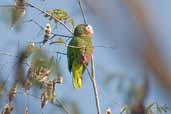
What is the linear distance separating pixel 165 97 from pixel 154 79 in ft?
0.13

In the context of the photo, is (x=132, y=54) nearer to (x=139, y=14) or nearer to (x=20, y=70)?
(x=139, y=14)

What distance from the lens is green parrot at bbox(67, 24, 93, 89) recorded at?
2447 mm

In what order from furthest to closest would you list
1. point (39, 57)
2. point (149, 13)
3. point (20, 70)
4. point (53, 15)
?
point (53, 15)
point (39, 57)
point (20, 70)
point (149, 13)

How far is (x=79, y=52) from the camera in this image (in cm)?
254

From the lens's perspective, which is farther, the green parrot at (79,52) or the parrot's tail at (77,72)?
the parrot's tail at (77,72)

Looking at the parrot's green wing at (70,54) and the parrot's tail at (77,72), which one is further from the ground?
the parrot's green wing at (70,54)

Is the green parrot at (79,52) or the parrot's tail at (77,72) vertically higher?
the green parrot at (79,52)

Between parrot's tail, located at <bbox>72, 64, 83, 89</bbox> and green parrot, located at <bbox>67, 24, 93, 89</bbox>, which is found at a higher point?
green parrot, located at <bbox>67, 24, 93, 89</bbox>

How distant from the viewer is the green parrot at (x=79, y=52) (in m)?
2.45

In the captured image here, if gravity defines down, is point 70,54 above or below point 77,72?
above

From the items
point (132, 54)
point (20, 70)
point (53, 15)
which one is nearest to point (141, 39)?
point (132, 54)

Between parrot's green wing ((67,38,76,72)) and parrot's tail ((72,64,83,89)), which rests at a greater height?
parrot's green wing ((67,38,76,72))

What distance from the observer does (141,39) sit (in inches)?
12.9

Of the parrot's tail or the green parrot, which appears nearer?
the green parrot
